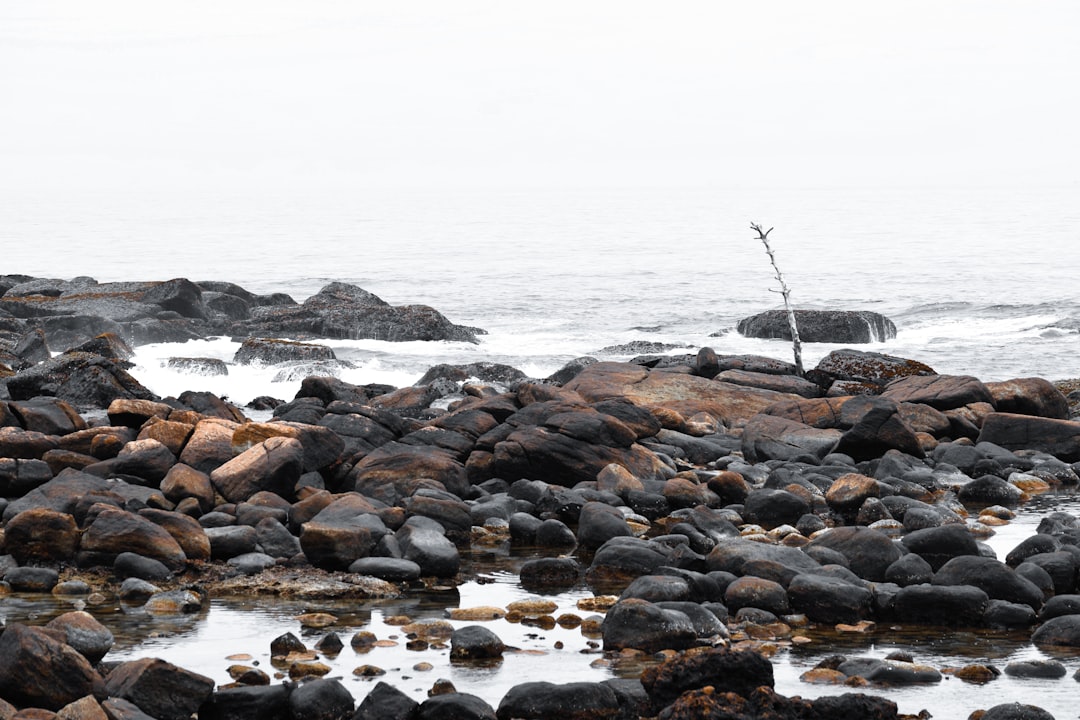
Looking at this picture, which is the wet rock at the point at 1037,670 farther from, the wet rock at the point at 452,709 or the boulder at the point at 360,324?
the boulder at the point at 360,324

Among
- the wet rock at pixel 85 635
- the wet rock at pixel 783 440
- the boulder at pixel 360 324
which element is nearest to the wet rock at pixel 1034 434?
the wet rock at pixel 783 440

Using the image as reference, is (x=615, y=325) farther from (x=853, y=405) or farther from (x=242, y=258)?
(x=242, y=258)

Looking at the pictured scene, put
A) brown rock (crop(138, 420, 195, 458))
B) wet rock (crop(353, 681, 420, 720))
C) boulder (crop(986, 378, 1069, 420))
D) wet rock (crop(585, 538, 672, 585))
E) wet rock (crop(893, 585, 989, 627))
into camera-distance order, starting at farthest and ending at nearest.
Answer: boulder (crop(986, 378, 1069, 420)) < brown rock (crop(138, 420, 195, 458)) < wet rock (crop(585, 538, 672, 585)) < wet rock (crop(893, 585, 989, 627)) < wet rock (crop(353, 681, 420, 720))

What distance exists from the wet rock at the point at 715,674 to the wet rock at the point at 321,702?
202cm

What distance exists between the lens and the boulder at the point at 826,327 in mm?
37938

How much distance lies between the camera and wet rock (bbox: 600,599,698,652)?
980 centimetres

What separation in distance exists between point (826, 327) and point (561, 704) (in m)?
31.1

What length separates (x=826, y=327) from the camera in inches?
1495

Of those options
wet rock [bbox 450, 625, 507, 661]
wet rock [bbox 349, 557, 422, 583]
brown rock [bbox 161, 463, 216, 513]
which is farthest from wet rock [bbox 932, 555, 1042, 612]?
brown rock [bbox 161, 463, 216, 513]

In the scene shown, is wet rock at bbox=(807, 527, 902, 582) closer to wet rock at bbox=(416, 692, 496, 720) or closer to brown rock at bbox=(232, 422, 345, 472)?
wet rock at bbox=(416, 692, 496, 720)

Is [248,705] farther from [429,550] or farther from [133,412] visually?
[133,412]

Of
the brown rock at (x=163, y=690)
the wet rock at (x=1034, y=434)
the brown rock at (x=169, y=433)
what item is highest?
the brown rock at (x=169, y=433)

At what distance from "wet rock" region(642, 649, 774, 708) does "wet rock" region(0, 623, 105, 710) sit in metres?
3.64

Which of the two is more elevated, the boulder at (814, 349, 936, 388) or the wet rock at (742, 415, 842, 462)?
the boulder at (814, 349, 936, 388)
